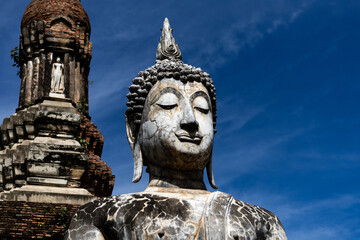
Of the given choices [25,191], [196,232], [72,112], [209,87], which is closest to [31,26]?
[72,112]

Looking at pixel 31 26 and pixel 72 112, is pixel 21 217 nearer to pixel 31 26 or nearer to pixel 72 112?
pixel 72 112

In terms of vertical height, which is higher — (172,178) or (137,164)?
(137,164)

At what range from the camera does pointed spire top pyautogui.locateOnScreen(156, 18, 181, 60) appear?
5.79 metres

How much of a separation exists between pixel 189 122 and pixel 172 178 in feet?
1.74

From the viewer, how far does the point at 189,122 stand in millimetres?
4957

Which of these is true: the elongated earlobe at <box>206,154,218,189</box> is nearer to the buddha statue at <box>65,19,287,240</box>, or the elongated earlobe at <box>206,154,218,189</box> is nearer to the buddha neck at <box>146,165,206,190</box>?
the buddha statue at <box>65,19,287,240</box>

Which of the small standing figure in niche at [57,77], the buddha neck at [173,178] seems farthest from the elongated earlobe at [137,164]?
the small standing figure in niche at [57,77]

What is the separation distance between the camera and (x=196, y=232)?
14.9 feet

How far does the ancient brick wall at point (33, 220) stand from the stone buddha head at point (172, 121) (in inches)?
318

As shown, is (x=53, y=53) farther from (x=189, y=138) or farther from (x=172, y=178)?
(x=189, y=138)

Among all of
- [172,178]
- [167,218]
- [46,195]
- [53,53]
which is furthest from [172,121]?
[53,53]

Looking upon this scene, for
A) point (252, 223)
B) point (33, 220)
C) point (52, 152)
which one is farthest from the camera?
point (52, 152)

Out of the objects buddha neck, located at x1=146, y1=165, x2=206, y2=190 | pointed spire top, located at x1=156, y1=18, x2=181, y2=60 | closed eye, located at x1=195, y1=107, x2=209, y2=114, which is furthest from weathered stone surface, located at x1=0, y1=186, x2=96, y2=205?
closed eye, located at x1=195, y1=107, x2=209, y2=114

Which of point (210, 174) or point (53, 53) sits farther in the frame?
point (53, 53)
